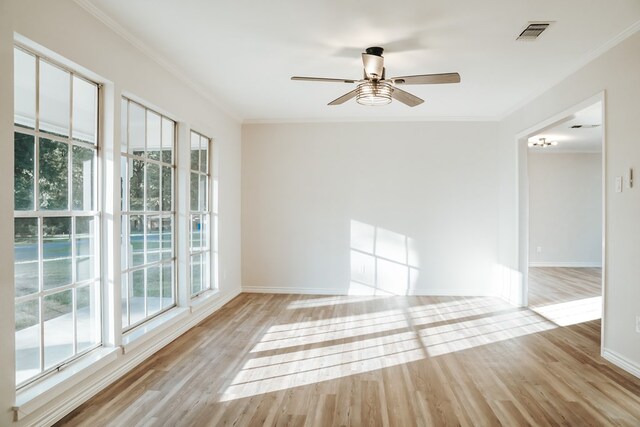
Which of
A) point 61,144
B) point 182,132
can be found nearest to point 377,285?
point 182,132

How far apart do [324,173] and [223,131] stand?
1.62m

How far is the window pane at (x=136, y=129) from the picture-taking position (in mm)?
3461

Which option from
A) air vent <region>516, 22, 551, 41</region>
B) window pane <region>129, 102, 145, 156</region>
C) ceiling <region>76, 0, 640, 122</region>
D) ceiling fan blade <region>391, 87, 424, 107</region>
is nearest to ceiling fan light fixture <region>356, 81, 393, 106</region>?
ceiling fan blade <region>391, 87, 424, 107</region>

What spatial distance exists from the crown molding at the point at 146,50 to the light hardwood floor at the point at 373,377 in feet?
8.66

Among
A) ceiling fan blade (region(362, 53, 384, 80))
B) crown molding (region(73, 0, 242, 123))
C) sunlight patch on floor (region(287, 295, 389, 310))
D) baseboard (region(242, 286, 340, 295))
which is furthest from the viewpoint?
baseboard (region(242, 286, 340, 295))

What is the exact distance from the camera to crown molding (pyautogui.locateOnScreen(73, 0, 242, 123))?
9.00 feet

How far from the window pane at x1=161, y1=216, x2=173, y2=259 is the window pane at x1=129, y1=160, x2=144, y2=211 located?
48 centimetres

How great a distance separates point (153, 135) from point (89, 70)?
109 cm

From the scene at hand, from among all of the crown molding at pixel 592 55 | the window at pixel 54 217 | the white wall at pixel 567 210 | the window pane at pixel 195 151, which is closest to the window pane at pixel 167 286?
the window at pixel 54 217

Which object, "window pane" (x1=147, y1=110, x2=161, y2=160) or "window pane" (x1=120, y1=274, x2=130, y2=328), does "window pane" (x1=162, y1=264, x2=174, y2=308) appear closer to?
"window pane" (x1=120, y1=274, x2=130, y2=328)

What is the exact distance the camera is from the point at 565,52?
11.5 feet

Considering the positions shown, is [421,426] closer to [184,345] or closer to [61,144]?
[184,345]

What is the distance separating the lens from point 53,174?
8.32 feet

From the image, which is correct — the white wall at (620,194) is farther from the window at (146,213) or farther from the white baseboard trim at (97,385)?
the window at (146,213)
